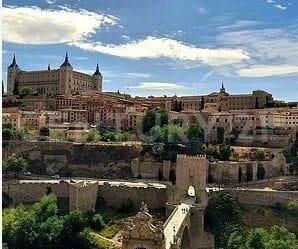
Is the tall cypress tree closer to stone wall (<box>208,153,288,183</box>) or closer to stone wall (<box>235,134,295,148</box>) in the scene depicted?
stone wall (<box>235,134,295,148</box>)

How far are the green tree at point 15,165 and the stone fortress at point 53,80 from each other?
5061mm

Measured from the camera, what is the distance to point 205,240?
177 inches

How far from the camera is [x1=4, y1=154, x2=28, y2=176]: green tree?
662 cm

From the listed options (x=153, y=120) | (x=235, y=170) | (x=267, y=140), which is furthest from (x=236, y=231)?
(x=153, y=120)

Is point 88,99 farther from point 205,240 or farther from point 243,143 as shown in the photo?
point 205,240

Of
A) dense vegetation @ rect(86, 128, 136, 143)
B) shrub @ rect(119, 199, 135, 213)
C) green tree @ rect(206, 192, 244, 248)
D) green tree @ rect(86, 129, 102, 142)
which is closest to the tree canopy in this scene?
dense vegetation @ rect(86, 128, 136, 143)

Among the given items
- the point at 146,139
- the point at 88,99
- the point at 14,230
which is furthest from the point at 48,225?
the point at 88,99

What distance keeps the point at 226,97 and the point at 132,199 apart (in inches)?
202

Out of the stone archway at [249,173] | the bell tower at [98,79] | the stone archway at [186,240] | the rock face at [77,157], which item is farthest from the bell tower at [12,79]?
the stone archway at [186,240]

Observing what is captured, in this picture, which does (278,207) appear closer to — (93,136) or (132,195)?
(132,195)

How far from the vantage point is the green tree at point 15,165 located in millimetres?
6618

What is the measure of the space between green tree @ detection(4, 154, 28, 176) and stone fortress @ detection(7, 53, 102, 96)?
5061 millimetres

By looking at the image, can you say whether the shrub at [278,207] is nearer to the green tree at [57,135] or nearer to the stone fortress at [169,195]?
the stone fortress at [169,195]

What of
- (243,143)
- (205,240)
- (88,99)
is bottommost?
(205,240)
